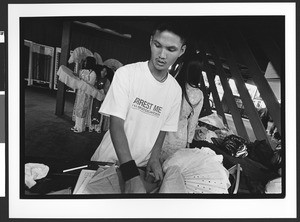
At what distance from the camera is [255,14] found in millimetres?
2020

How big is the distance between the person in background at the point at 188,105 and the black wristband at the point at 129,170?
0.29 metres

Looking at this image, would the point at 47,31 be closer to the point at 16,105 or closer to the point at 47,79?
the point at 47,79

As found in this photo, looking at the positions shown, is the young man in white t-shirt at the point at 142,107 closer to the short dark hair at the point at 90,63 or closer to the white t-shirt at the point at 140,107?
the white t-shirt at the point at 140,107

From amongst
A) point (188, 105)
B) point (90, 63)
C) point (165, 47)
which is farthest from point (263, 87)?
point (90, 63)

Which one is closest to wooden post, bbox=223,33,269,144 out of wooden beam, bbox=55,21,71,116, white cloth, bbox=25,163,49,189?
wooden beam, bbox=55,21,71,116

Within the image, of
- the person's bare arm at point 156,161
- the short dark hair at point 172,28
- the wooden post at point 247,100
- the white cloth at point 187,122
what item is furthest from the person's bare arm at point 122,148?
the wooden post at point 247,100

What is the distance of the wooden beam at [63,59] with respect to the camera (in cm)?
200

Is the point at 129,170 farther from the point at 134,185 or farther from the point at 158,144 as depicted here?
the point at 158,144

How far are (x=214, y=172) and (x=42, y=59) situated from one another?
53.8 inches

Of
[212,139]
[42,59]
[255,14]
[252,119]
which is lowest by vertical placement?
[212,139]

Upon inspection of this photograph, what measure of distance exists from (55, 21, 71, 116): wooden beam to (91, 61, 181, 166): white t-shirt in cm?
28

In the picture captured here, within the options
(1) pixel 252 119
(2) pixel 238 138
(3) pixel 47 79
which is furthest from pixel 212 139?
(3) pixel 47 79

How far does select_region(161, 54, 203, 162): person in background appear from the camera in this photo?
6.71ft

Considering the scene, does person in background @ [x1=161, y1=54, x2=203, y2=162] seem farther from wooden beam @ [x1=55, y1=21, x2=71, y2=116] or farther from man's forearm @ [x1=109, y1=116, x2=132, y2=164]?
wooden beam @ [x1=55, y1=21, x2=71, y2=116]
